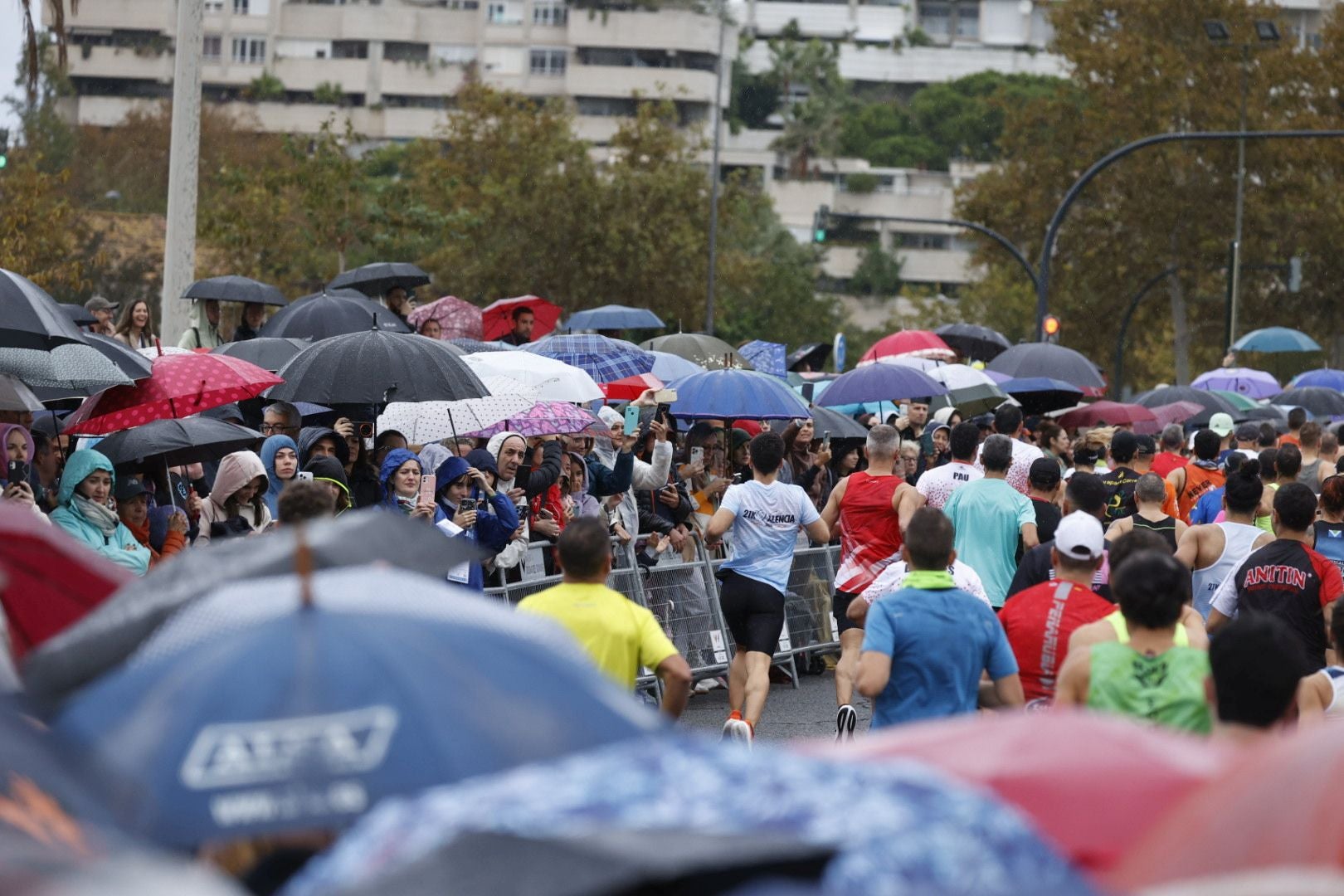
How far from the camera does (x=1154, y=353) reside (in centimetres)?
7325

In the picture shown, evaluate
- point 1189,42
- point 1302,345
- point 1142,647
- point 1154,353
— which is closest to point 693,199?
point 1189,42

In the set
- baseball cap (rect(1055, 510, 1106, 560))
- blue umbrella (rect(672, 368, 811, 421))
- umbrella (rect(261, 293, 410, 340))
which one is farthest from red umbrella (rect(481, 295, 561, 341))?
baseball cap (rect(1055, 510, 1106, 560))

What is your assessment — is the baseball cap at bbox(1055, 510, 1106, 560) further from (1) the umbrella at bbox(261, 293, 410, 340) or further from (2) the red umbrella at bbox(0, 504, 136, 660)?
(1) the umbrella at bbox(261, 293, 410, 340)

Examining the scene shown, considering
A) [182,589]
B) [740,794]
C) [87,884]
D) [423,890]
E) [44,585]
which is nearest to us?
[87,884]

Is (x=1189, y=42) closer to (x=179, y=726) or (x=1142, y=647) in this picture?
(x=1142, y=647)

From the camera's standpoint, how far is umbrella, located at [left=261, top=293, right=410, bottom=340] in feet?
50.3

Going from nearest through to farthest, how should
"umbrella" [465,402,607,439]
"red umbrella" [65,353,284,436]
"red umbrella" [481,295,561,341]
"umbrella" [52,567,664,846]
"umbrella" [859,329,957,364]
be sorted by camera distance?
"umbrella" [52,567,664,846]
"red umbrella" [65,353,284,436]
"umbrella" [465,402,607,439]
"red umbrella" [481,295,561,341]
"umbrella" [859,329,957,364]

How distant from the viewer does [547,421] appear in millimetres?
13070

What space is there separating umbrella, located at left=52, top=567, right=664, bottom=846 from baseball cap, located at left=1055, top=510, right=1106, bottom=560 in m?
4.28

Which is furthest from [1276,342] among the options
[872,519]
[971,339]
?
[872,519]

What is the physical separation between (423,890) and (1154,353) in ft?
239

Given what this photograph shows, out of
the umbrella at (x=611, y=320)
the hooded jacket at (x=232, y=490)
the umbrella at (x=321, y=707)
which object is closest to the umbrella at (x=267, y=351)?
the hooded jacket at (x=232, y=490)

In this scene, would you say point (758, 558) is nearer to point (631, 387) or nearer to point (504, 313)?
point (631, 387)

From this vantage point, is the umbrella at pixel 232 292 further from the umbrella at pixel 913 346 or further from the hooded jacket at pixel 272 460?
the umbrella at pixel 913 346
